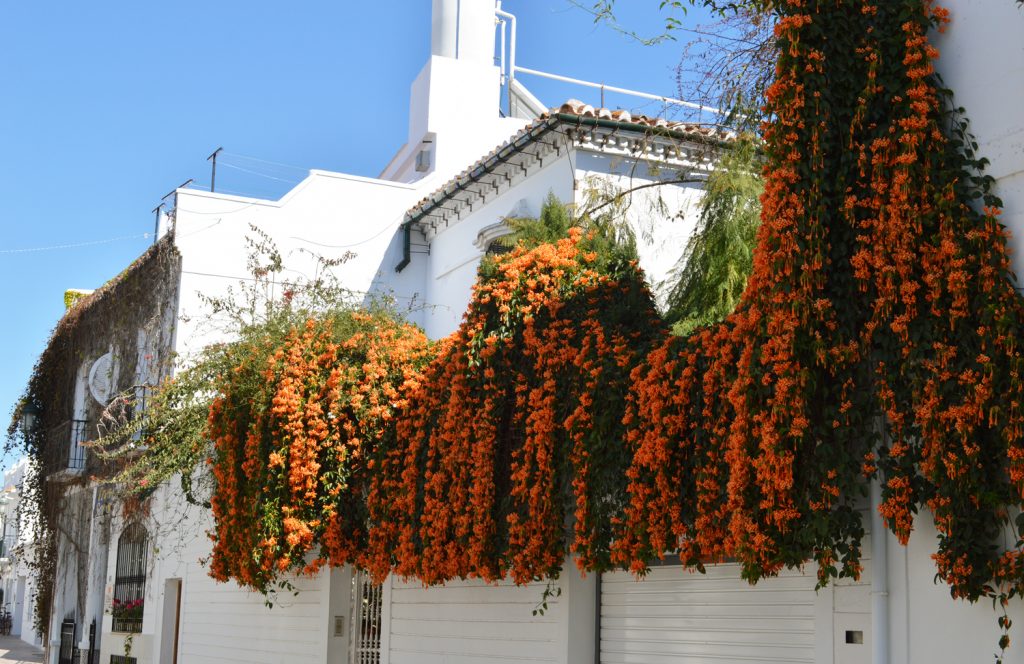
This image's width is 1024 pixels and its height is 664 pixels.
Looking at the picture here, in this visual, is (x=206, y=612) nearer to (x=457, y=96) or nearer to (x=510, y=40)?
(x=457, y=96)

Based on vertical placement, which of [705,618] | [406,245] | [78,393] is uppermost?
[406,245]

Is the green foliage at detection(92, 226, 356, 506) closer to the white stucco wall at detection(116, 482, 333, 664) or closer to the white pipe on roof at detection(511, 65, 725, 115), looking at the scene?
the white stucco wall at detection(116, 482, 333, 664)

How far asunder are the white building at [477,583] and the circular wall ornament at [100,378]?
305cm

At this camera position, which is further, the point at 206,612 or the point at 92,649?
the point at 92,649

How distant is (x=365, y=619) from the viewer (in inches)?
534

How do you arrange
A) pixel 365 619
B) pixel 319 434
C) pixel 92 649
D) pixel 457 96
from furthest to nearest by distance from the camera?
1. pixel 92 649
2. pixel 457 96
3. pixel 365 619
4. pixel 319 434

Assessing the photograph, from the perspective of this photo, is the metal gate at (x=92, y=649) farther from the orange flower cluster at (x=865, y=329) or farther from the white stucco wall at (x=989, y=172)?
the white stucco wall at (x=989, y=172)

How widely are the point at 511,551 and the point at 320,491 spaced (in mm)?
4021

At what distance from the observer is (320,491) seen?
1325cm

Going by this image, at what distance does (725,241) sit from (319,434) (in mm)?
4967

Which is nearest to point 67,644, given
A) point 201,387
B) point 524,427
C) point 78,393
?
point 78,393

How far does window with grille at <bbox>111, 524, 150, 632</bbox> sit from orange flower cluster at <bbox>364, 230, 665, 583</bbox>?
34.9ft

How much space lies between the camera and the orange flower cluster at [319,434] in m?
12.9

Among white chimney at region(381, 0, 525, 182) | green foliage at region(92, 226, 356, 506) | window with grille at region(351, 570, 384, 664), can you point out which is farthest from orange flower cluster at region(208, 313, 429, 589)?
white chimney at region(381, 0, 525, 182)
